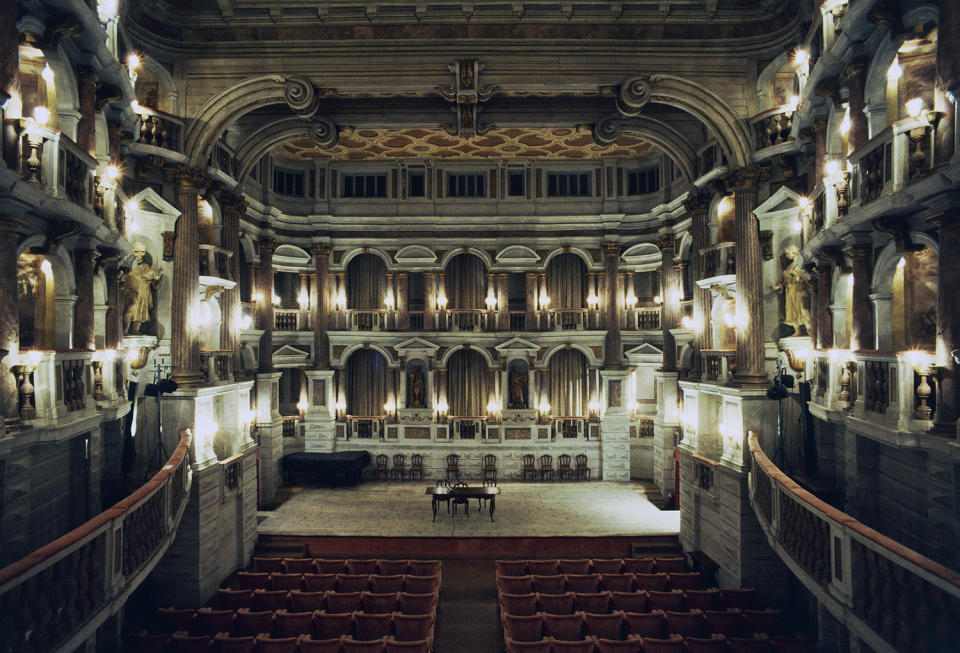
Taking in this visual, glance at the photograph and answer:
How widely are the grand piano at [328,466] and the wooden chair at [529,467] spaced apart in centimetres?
605

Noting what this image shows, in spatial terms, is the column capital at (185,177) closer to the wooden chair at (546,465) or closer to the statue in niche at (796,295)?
the statue in niche at (796,295)

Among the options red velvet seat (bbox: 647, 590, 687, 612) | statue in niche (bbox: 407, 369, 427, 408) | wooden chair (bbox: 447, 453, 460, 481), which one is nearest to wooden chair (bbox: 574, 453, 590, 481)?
wooden chair (bbox: 447, 453, 460, 481)

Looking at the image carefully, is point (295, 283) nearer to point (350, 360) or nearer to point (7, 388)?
point (350, 360)

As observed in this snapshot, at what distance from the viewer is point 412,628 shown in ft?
31.7

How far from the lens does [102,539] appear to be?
6680 mm

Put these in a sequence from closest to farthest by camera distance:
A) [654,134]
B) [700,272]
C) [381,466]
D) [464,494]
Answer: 1. [700,272]
2. [654,134]
3. [464,494]
4. [381,466]

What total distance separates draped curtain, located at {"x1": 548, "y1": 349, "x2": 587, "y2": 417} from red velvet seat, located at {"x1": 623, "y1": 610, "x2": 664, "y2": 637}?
13.1 meters

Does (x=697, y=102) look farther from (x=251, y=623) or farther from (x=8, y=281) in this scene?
(x=251, y=623)

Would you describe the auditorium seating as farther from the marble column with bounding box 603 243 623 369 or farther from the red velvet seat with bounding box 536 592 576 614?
the marble column with bounding box 603 243 623 369

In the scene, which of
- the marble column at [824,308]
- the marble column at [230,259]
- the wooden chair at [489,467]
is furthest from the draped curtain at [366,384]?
the marble column at [824,308]

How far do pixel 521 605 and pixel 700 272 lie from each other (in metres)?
9.65

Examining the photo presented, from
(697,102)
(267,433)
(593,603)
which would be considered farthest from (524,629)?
(267,433)

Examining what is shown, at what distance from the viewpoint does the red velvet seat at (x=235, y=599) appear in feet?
35.5

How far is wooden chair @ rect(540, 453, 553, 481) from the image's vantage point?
21.5 metres
